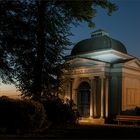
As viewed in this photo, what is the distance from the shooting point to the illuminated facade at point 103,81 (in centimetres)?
3556

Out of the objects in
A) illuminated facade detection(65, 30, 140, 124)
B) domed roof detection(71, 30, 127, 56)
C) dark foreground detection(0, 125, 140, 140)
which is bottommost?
dark foreground detection(0, 125, 140, 140)

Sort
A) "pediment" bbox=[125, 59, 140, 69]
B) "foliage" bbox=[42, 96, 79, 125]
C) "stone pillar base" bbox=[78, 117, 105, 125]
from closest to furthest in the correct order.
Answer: "foliage" bbox=[42, 96, 79, 125] → "stone pillar base" bbox=[78, 117, 105, 125] → "pediment" bbox=[125, 59, 140, 69]

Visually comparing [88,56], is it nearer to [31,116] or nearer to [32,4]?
[32,4]

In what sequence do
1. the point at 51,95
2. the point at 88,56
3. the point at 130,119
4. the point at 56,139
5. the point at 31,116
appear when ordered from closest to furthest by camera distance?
the point at 56,139
the point at 31,116
the point at 51,95
the point at 130,119
the point at 88,56

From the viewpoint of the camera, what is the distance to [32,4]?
19359 millimetres

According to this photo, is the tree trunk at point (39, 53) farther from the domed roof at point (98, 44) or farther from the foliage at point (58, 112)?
the domed roof at point (98, 44)

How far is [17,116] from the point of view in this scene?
1541 cm

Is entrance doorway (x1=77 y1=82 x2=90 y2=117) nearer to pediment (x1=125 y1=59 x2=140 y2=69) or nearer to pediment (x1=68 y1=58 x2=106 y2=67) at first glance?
pediment (x1=68 y1=58 x2=106 y2=67)

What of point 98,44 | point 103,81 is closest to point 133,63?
point 103,81

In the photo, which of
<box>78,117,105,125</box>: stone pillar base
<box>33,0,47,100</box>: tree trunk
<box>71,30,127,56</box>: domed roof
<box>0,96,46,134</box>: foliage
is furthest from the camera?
<box>71,30,127,56</box>: domed roof

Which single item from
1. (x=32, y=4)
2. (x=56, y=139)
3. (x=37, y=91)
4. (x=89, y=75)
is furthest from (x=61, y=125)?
(x=89, y=75)

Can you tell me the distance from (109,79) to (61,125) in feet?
59.7

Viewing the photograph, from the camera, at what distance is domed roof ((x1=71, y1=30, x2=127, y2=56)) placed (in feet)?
127

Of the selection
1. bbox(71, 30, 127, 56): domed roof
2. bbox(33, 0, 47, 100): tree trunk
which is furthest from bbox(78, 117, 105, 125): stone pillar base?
bbox(33, 0, 47, 100): tree trunk
